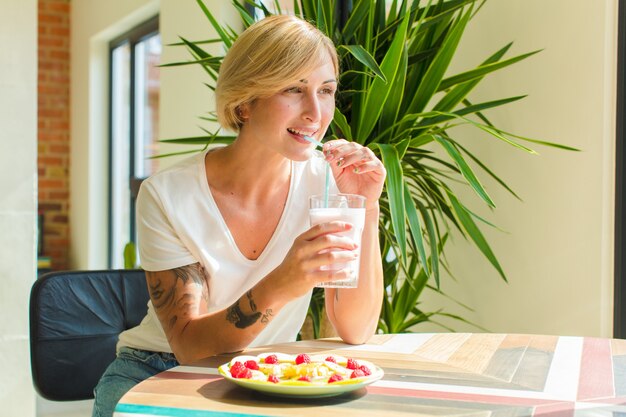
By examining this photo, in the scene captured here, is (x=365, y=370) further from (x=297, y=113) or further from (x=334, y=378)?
(x=297, y=113)

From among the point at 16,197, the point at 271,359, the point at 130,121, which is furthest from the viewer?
the point at 130,121

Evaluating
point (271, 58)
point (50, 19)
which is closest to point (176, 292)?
point (271, 58)

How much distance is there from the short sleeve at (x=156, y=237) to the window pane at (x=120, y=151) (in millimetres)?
4763

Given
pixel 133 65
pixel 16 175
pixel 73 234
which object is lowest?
pixel 73 234

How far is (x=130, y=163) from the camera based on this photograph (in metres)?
6.16

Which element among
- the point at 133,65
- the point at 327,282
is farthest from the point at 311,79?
the point at 133,65

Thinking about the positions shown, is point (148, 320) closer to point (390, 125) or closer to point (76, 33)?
point (390, 125)

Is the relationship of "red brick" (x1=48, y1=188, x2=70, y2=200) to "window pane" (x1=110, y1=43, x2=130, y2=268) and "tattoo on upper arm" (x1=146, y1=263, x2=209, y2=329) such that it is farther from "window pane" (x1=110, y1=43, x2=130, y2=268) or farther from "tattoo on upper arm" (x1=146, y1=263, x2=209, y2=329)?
"tattoo on upper arm" (x1=146, y1=263, x2=209, y2=329)

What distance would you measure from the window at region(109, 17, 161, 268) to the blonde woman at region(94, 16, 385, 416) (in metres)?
4.02

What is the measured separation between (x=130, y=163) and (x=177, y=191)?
4.64 m

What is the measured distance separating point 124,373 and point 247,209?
444 mm

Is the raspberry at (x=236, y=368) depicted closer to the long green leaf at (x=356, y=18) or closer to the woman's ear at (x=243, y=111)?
the woman's ear at (x=243, y=111)

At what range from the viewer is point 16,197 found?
3072mm

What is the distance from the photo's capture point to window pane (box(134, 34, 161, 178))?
234 inches
